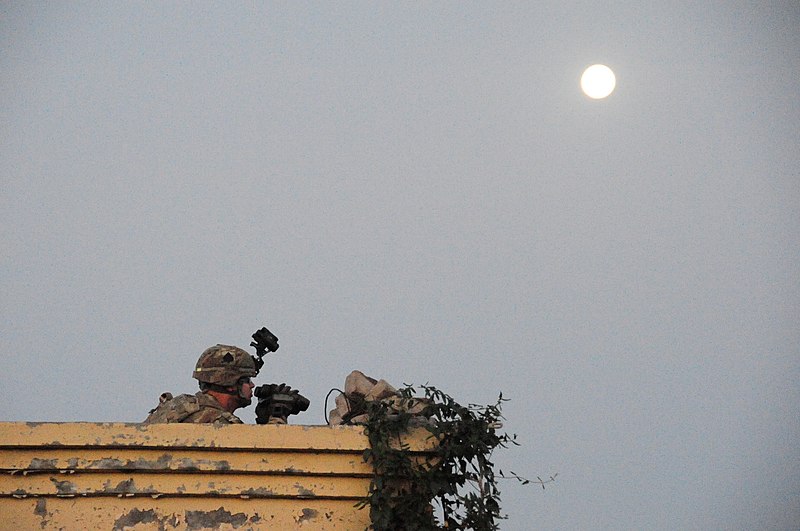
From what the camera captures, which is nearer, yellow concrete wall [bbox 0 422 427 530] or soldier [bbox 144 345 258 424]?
yellow concrete wall [bbox 0 422 427 530]

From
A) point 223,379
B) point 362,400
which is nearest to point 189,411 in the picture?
point 223,379

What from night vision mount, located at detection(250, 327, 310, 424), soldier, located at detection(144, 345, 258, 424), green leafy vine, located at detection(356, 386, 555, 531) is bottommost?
green leafy vine, located at detection(356, 386, 555, 531)

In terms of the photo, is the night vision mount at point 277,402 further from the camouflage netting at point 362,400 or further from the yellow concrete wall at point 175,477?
the yellow concrete wall at point 175,477

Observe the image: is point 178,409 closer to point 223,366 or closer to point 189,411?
point 189,411

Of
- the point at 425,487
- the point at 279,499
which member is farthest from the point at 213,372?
the point at 425,487

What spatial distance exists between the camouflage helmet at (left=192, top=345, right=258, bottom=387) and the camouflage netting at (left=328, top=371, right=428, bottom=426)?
116 cm

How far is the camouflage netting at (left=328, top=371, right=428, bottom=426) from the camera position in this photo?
6238 mm

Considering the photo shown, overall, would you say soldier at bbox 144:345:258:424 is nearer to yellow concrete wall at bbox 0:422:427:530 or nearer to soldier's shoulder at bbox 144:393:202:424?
soldier's shoulder at bbox 144:393:202:424

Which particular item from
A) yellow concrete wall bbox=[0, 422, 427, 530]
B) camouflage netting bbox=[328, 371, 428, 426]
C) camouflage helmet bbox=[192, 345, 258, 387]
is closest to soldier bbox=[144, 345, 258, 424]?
camouflage helmet bbox=[192, 345, 258, 387]

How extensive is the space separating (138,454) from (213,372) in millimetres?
1673

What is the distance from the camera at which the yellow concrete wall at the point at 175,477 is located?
5992 mm

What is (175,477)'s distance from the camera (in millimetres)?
6039

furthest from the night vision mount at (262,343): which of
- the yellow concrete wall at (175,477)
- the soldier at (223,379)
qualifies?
the yellow concrete wall at (175,477)

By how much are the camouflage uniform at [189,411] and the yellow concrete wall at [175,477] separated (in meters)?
1.07
